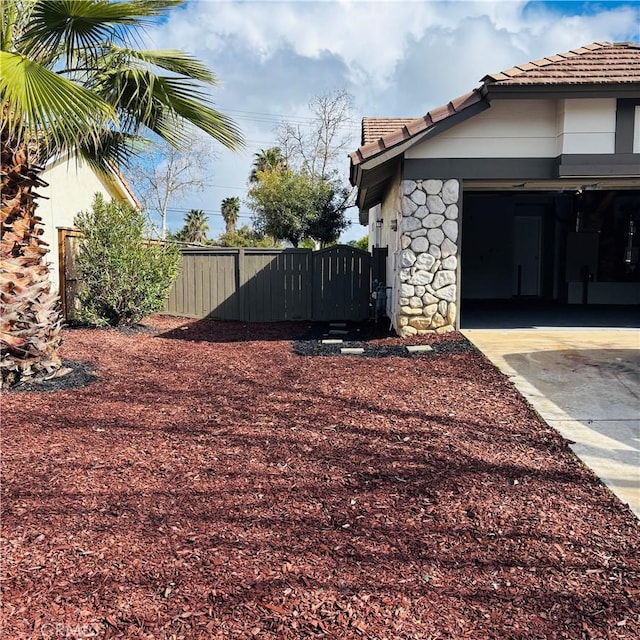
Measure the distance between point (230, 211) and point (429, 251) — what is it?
121 feet

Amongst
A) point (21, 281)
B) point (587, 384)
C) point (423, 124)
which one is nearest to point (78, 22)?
point (21, 281)

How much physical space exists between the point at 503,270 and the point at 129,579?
1509 cm

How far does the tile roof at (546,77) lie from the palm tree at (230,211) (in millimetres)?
36430

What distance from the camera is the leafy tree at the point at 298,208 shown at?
26938 millimetres

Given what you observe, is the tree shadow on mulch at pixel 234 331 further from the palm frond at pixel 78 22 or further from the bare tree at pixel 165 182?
the bare tree at pixel 165 182

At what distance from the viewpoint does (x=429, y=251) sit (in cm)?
904

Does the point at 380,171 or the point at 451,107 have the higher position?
the point at 451,107

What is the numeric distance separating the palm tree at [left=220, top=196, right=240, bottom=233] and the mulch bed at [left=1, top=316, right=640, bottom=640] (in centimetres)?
3902

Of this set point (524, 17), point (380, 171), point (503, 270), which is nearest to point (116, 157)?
point (380, 171)

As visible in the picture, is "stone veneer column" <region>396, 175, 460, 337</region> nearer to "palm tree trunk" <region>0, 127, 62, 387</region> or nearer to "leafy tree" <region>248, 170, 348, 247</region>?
"palm tree trunk" <region>0, 127, 62, 387</region>

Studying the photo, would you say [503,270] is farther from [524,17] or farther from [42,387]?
[42,387]

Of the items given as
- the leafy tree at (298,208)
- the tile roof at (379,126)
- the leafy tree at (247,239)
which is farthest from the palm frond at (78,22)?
the leafy tree at (247,239)

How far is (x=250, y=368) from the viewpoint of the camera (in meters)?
7.37

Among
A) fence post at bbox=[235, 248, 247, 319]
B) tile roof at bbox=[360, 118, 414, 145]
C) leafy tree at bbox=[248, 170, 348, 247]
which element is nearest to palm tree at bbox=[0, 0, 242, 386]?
fence post at bbox=[235, 248, 247, 319]
